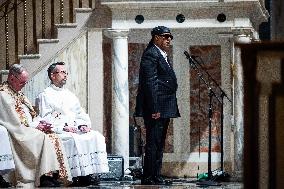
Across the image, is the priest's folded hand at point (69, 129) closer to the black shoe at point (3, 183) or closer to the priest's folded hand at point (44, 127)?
the priest's folded hand at point (44, 127)

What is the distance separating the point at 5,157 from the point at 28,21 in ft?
13.9

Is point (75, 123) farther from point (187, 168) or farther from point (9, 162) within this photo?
point (187, 168)

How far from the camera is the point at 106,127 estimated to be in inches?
564

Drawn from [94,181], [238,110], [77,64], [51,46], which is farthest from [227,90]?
[94,181]

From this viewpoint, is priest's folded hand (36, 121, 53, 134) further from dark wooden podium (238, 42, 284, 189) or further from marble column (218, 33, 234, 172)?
dark wooden podium (238, 42, 284, 189)

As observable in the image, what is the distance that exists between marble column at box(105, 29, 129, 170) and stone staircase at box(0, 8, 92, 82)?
1.85 ft

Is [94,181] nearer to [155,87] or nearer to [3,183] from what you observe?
[3,183]

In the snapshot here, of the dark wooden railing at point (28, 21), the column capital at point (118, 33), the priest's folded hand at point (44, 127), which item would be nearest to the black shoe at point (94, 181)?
the priest's folded hand at point (44, 127)

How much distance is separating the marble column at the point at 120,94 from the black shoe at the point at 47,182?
8.09 feet

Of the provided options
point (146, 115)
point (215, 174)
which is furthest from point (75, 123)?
point (215, 174)

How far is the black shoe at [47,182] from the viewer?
1132 cm

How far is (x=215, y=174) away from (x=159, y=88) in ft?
7.78

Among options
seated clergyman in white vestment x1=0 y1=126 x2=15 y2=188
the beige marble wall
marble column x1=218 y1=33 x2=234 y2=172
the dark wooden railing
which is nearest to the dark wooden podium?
seated clergyman in white vestment x1=0 y1=126 x2=15 y2=188

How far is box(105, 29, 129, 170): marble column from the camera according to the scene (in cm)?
1380
